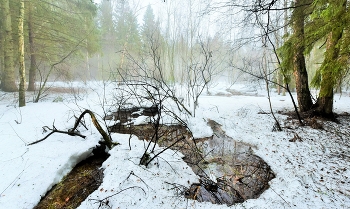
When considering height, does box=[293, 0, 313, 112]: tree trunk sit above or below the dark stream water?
above

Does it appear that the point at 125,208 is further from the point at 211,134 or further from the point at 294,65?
the point at 294,65

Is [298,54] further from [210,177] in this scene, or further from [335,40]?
[210,177]

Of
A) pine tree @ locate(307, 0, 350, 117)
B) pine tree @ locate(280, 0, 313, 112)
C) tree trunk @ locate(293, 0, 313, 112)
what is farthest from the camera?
tree trunk @ locate(293, 0, 313, 112)

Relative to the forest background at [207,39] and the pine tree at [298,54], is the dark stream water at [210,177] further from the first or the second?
the pine tree at [298,54]

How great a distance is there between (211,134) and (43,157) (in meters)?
3.68

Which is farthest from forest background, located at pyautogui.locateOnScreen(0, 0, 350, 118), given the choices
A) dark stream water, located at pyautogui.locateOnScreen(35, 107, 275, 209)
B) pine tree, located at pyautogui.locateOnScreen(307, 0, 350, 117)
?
dark stream water, located at pyautogui.locateOnScreen(35, 107, 275, 209)

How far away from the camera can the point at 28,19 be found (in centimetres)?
918

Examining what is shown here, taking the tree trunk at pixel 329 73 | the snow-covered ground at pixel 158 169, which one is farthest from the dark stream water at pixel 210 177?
the tree trunk at pixel 329 73

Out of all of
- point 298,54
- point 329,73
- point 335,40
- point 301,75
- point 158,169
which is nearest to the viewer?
point 158,169

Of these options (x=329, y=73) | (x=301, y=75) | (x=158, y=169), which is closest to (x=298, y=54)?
(x=301, y=75)

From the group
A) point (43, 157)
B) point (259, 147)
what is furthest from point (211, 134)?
point (43, 157)

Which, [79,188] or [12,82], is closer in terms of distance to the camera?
[79,188]

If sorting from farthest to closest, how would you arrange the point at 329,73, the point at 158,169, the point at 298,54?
the point at 298,54 < the point at 329,73 < the point at 158,169

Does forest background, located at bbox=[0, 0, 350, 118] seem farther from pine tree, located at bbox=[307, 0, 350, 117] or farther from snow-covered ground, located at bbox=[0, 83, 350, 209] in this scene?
snow-covered ground, located at bbox=[0, 83, 350, 209]
